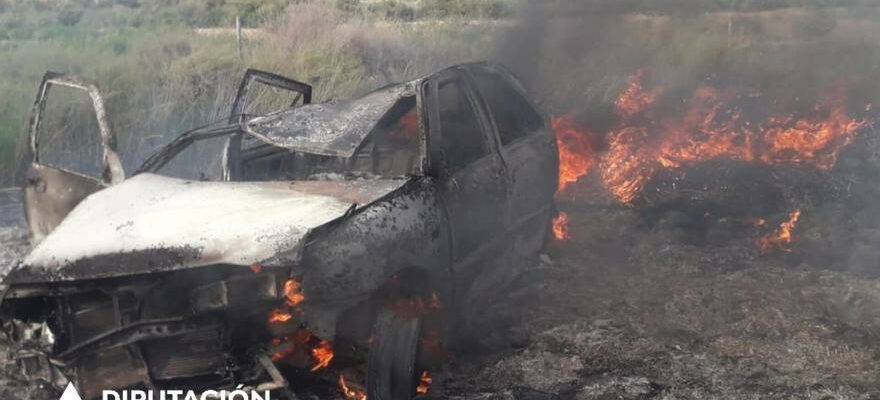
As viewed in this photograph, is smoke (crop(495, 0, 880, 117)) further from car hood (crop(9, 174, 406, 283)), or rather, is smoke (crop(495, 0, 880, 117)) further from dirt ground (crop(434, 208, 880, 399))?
car hood (crop(9, 174, 406, 283))

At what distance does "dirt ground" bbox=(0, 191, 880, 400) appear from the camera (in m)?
4.88

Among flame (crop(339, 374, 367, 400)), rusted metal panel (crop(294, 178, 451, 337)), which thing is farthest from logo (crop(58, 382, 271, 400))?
flame (crop(339, 374, 367, 400))

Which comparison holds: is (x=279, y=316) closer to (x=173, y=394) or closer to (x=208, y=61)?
(x=173, y=394)

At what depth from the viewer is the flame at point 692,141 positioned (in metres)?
9.40

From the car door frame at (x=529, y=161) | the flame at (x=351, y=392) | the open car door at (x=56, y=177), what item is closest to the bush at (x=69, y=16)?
the open car door at (x=56, y=177)

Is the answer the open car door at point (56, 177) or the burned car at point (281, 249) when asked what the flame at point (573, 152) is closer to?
the burned car at point (281, 249)

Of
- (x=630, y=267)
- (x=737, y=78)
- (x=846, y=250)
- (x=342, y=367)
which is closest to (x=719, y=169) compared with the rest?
(x=846, y=250)

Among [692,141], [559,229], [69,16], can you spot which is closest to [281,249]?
[559,229]

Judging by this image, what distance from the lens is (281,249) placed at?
3918 millimetres

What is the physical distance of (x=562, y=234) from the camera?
7.87 metres

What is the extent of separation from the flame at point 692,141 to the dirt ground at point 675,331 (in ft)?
6.39

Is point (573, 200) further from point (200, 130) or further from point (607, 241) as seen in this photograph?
point (200, 130)

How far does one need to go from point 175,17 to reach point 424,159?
1182 inches

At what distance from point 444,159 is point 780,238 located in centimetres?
410
